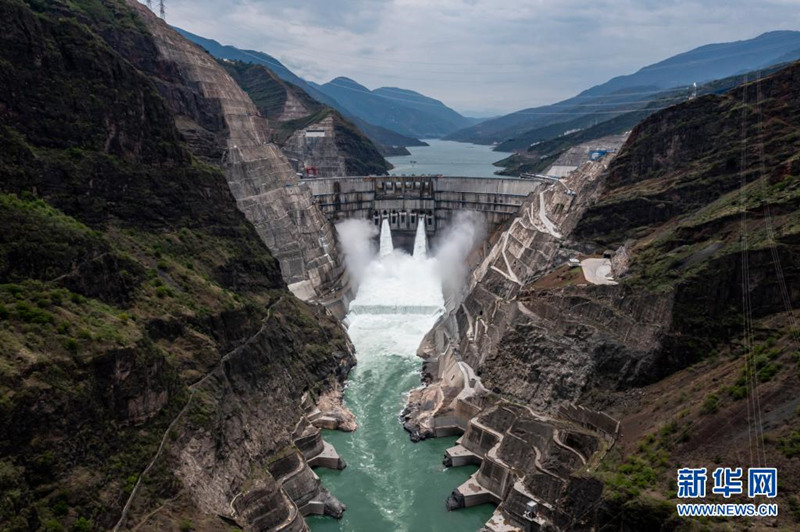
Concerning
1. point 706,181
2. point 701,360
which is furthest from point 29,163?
point 706,181

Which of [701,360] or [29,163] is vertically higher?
[29,163]

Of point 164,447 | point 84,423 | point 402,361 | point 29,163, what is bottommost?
point 402,361

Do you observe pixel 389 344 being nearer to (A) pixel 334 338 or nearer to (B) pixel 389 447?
(A) pixel 334 338

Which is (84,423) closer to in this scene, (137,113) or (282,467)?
(282,467)

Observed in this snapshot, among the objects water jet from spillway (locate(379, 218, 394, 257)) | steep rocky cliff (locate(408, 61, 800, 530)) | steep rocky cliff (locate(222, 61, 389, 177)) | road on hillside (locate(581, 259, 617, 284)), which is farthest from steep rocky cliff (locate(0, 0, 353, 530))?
steep rocky cliff (locate(222, 61, 389, 177))

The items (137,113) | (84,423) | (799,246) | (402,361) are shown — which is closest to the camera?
(84,423)

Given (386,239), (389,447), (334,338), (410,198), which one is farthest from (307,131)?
(389,447)
